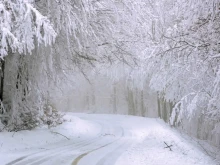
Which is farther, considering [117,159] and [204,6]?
→ [117,159]

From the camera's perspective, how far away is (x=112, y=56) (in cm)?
1527

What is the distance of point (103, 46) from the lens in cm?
1446

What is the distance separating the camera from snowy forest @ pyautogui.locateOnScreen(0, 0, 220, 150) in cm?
830

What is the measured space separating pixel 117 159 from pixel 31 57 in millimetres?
5623

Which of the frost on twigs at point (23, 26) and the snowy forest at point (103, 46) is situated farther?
the snowy forest at point (103, 46)

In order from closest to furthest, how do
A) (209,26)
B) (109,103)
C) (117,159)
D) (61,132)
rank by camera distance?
1. (209,26)
2. (117,159)
3. (61,132)
4. (109,103)

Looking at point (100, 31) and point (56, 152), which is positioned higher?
point (100, 31)

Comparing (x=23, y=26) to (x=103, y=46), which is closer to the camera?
(x=23, y=26)

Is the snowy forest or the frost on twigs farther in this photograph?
the snowy forest

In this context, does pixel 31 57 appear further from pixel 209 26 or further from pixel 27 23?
pixel 209 26

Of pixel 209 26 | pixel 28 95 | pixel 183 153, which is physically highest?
pixel 209 26

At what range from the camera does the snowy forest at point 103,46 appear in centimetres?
830

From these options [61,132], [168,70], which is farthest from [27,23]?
[61,132]

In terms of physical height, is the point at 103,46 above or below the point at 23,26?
above
